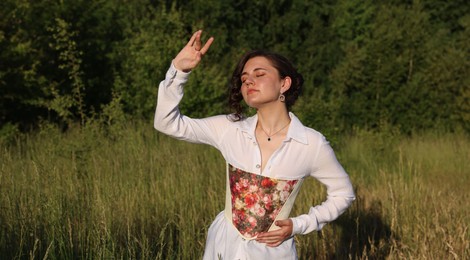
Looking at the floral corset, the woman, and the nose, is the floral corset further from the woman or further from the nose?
the nose

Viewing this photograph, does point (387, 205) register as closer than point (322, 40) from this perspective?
Result: Yes

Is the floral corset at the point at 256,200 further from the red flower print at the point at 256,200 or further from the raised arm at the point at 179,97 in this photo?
the raised arm at the point at 179,97

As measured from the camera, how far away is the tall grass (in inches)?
146

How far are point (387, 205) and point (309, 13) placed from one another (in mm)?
17605

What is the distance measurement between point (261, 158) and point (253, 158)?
1.3 inches

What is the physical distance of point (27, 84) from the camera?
36.3 feet

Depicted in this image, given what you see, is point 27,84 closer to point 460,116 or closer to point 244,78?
point 244,78

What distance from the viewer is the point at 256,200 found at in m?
2.70

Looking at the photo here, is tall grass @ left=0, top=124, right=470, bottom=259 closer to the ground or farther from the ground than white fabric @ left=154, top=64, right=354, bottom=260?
closer to the ground

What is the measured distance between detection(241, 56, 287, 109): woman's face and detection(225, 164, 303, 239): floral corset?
12.5 inches

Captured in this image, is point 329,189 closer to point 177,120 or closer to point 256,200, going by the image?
point 256,200

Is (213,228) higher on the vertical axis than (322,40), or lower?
lower

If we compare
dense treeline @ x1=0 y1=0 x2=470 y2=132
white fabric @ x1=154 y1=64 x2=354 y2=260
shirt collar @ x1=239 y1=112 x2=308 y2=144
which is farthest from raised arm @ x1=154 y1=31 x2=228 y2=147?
dense treeline @ x1=0 y1=0 x2=470 y2=132

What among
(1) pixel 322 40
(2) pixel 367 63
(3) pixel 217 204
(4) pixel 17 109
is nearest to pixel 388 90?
(2) pixel 367 63
